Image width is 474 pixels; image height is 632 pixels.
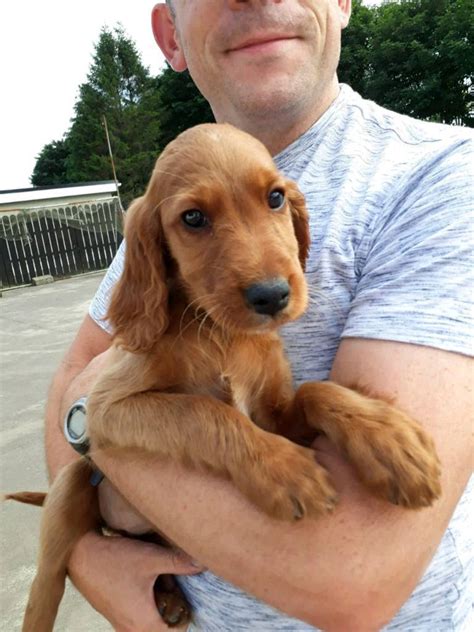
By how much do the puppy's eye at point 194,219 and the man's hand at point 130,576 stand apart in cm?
98

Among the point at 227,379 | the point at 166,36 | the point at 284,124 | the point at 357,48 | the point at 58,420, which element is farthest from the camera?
the point at 357,48

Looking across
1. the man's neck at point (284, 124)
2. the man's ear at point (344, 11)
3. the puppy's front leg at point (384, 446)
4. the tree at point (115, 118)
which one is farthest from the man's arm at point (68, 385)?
the tree at point (115, 118)

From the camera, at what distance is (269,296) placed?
1354mm

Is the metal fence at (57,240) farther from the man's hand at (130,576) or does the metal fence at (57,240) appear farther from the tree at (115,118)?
the tree at (115,118)

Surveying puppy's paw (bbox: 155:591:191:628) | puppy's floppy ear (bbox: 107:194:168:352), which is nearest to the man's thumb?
puppy's paw (bbox: 155:591:191:628)

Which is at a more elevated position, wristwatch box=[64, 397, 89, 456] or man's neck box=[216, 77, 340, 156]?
man's neck box=[216, 77, 340, 156]

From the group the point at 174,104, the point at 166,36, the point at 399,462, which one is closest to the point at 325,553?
the point at 399,462

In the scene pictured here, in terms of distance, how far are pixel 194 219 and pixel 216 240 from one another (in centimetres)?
12

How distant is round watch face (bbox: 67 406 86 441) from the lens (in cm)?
195

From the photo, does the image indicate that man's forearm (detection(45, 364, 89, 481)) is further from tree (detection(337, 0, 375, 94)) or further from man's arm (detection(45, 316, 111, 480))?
tree (detection(337, 0, 375, 94))

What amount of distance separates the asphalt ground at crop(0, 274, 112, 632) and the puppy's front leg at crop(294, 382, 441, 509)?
8.98 feet

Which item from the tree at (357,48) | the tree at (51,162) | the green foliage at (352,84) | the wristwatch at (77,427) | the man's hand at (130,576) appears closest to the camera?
the man's hand at (130,576)

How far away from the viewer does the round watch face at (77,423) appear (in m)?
1.95

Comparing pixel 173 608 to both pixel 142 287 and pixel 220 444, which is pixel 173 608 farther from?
pixel 142 287
